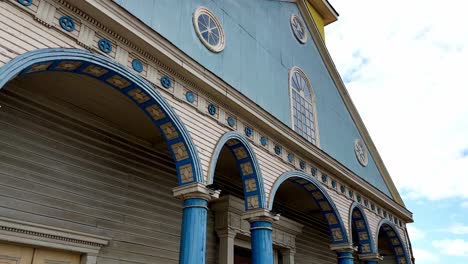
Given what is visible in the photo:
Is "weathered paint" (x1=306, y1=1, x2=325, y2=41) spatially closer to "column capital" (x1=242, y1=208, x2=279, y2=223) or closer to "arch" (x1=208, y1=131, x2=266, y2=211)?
"arch" (x1=208, y1=131, x2=266, y2=211)

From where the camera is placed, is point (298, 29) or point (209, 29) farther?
point (298, 29)

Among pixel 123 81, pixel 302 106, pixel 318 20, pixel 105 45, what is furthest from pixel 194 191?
pixel 318 20

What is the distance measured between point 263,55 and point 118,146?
470 cm

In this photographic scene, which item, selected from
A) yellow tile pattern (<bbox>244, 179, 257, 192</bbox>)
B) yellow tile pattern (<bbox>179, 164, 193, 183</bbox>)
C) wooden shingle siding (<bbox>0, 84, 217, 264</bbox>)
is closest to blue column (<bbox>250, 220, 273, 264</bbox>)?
yellow tile pattern (<bbox>244, 179, 257, 192</bbox>)

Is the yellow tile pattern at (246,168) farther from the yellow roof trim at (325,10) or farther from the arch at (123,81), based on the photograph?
the yellow roof trim at (325,10)

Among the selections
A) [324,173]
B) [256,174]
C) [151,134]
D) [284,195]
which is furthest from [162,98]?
[284,195]

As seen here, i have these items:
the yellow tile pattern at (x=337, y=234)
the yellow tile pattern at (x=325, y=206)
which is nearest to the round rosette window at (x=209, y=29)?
the yellow tile pattern at (x=325, y=206)

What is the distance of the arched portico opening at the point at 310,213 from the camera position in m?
12.1

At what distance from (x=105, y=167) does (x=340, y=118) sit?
9.47 metres

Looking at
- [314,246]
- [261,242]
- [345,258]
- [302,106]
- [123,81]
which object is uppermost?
[302,106]

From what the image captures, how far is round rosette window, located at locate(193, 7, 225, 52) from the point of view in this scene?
361 inches

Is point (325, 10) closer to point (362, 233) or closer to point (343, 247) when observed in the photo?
point (362, 233)

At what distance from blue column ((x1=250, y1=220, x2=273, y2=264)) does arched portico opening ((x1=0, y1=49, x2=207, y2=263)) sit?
5.96ft

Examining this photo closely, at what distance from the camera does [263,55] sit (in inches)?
454
